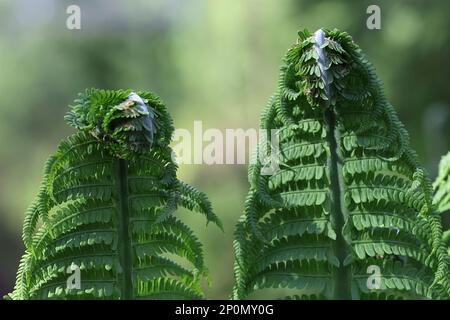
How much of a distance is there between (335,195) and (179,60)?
6.19ft

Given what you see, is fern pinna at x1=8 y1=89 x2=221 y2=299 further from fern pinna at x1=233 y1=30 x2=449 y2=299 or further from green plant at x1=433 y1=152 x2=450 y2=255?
green plant at x1=433 y1=152 x2=450 y2=255

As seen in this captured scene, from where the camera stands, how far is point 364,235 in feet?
2.83

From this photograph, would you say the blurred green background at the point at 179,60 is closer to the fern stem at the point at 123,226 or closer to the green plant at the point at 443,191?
the green plant at the point at 443,191

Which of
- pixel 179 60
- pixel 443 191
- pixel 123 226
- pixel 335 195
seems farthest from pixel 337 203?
pixel 179 60

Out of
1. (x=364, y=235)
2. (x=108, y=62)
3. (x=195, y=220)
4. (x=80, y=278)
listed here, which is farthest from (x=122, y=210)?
(x=108, y=62)

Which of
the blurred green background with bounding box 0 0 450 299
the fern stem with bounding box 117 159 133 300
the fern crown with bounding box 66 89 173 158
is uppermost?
the blurred green background with bounding box 0 0 450 299

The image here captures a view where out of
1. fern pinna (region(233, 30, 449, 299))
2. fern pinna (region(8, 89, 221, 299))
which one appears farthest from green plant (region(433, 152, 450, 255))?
fern pinna (region(8, 89, 221, 299))

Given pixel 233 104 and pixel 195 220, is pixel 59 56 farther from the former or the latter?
pixel 195 220

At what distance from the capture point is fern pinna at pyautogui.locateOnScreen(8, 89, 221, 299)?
81 cm

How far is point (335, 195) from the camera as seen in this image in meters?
0.87

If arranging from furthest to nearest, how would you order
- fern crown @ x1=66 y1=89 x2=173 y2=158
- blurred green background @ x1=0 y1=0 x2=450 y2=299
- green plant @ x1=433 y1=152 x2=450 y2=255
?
blurred green background @ x1=0 y1=0 x2=450 y2=299 < green plant @ x1=433 y1=152 x2=450 y2=255 < fern crown @ x1=66 y1=89 x2=173 y2=158

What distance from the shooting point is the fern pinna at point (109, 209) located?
0.81 metres

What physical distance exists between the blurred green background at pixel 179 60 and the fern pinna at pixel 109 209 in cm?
138

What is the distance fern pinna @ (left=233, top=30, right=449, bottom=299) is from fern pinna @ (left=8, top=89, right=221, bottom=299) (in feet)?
0.30
